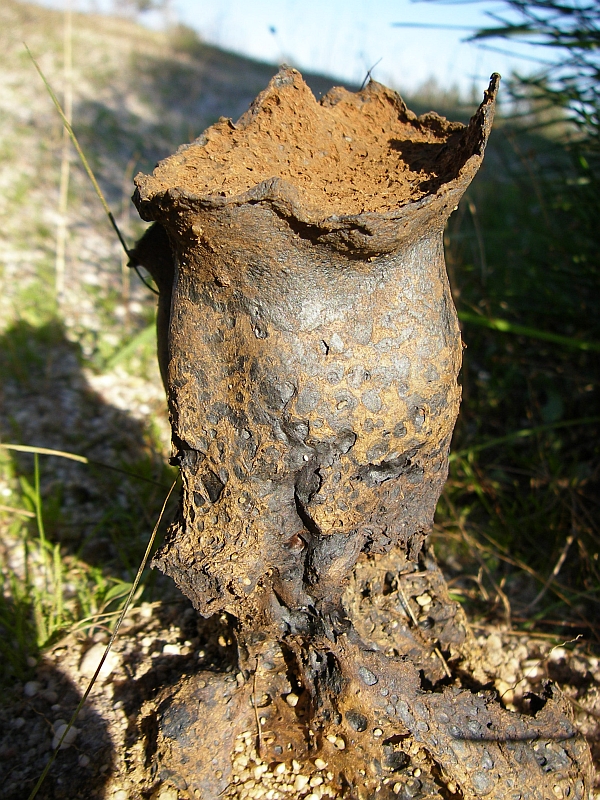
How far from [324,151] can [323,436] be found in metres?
0.52

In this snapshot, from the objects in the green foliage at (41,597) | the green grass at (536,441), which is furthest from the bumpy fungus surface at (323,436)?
the green grass at (536,441)

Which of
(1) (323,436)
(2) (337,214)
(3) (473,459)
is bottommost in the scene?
(3) (473,459)

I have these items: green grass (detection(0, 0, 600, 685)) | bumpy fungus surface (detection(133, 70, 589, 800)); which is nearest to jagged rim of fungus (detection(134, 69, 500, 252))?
bumpy fungus surface (detection(133, 70, 589, 800))

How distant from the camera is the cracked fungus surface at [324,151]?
3.47ft

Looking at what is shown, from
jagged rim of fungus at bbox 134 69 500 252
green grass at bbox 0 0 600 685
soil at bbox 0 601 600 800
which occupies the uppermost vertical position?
jagged rim of fungus at bbox 134 69 500 252

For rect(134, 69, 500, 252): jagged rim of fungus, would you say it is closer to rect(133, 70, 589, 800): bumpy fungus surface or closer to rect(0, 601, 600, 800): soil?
rect(133, 70, 589, 800): bumpy fungus surface

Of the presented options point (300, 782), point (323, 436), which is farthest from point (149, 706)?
point (323, 436)

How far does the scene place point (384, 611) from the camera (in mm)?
1383

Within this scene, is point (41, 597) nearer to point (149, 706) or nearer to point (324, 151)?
point (149, 706)

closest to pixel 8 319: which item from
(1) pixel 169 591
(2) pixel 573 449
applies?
(1) pixel 169 591

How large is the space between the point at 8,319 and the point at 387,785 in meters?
2.58

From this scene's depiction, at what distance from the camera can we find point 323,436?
1077 mm

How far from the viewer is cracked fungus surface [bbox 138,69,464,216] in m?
1.06

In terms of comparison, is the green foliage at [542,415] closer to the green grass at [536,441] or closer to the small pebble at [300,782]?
the green grass at [536,441]
